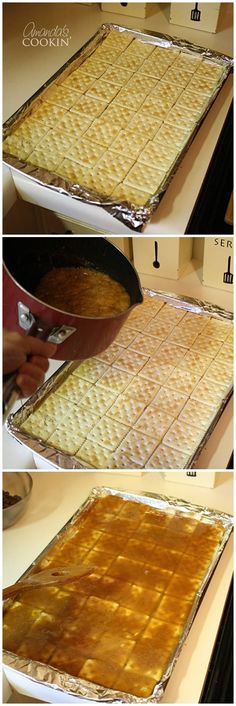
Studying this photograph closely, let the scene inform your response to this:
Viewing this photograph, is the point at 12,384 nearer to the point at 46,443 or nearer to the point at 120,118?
the point at 46,443

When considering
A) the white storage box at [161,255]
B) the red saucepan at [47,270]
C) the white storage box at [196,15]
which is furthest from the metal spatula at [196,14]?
the red saucepan at [47,270]

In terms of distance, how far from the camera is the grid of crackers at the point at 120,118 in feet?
2.95

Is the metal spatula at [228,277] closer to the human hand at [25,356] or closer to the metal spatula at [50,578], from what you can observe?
the human hand at [25,356]

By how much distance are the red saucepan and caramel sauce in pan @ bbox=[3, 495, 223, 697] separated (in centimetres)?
37

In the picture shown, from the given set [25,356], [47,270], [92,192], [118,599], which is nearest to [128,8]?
[92,192]

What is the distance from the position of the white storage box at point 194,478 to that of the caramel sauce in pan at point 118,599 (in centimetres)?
8

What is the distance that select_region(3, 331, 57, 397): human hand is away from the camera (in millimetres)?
703

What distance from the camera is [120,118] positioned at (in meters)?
0.98

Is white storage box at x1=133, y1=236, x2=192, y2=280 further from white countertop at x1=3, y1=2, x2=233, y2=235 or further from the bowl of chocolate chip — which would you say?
the bowl of chocolate chip

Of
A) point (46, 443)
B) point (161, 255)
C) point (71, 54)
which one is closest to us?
point (46, 443)

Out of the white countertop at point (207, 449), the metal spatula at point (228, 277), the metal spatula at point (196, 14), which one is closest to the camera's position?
the white countertop at point (207, 449)

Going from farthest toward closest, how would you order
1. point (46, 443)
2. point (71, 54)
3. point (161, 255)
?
point (71, 54)
point (161, 255)
point (46, 443)

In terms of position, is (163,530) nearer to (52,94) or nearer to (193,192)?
(193,192)

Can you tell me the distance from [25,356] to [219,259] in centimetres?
37
